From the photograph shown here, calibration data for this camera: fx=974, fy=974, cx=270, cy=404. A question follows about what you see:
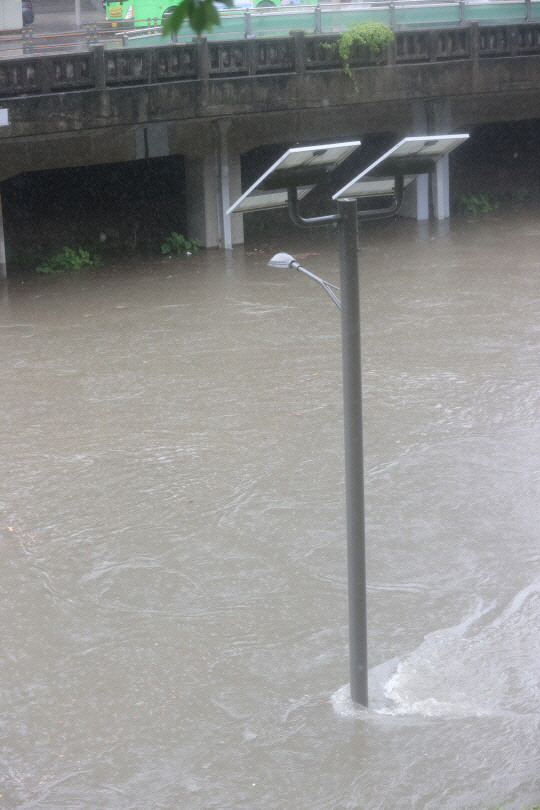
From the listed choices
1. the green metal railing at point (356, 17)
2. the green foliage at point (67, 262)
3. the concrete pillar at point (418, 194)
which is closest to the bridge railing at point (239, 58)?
the green metal railing at point (356, 17)

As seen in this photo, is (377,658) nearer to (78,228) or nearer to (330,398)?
(330,398)

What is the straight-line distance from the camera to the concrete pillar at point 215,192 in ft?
58.7

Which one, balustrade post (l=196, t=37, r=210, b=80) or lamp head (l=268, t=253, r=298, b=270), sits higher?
balustrade post (l=196, t=37, r=210, b=80)

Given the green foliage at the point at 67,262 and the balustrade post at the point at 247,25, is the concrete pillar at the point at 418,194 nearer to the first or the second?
the balustrade post at the point at 247,25

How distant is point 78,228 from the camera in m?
18.9

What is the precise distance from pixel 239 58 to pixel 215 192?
9.37 ft

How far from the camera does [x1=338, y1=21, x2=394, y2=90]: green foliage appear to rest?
16.7 m

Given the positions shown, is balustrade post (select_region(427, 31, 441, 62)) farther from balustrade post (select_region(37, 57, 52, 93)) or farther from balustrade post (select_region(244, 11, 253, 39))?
balustrade post (select_region(37, 57, 52, 93))

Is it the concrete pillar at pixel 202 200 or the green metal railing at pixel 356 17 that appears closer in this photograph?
the green metal railing at pixel 356 17

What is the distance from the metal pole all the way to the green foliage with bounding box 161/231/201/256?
14.6 meters

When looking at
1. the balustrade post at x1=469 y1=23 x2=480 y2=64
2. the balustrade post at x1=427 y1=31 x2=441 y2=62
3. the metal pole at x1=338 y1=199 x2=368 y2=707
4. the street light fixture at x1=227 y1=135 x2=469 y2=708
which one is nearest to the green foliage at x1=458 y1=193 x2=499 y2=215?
the balustrade post at x1=469 y1=23 x2=480 y2=64

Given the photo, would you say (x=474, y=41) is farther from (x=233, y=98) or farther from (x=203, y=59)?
(x=203, y=59)

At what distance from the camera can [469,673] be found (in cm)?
532

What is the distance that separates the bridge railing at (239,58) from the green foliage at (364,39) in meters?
0.10
